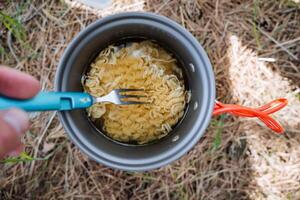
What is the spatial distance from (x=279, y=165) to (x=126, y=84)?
49 centimetres

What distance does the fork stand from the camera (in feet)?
2.71

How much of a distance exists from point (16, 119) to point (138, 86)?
389mm

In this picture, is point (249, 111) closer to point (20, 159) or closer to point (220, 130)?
point (220, 130)

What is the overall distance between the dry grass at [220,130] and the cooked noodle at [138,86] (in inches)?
6.5

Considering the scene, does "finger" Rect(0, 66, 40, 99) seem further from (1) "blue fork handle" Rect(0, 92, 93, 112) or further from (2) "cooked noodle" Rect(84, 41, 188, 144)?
(2) "cooked noodle" Rect(84, 41, 188, 144)

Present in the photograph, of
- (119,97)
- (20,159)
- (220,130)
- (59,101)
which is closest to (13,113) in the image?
(59,101)

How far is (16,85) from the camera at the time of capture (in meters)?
0.86

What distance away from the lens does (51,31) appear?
1234mm

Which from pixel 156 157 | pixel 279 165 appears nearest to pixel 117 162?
pixel 156 157

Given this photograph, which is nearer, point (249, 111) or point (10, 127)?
point (10, 127)

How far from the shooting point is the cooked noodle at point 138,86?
108cm

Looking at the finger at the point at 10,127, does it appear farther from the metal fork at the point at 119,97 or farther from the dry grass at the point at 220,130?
the dry grass at the point at 220,130

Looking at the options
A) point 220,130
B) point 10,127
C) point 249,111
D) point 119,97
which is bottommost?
point 220,130

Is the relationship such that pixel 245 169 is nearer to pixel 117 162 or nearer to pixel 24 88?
pixel 117 162
